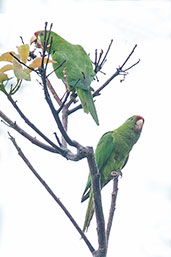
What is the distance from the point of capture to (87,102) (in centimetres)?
177

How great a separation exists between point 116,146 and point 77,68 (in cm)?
60

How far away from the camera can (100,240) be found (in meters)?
1.04

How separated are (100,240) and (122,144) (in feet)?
4.82

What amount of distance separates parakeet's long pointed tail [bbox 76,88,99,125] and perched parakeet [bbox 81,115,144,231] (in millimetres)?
526

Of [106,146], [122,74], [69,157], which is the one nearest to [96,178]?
[69,157]

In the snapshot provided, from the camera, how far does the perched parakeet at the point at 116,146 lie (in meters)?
2.28

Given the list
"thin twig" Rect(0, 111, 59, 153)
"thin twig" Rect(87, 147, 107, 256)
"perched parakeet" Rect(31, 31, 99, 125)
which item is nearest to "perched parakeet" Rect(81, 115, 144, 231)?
"perched parakeet" Rect(31, 31, 99, 125)

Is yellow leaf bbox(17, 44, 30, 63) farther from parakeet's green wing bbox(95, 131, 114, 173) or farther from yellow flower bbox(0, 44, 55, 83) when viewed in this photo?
parakeet's green wing bbox(95, 131, 114, 173)

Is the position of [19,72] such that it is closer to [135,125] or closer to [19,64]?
[19,64]

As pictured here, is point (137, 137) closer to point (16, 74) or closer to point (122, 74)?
point (122, 74)

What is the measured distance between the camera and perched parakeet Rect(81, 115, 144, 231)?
2.28 meters

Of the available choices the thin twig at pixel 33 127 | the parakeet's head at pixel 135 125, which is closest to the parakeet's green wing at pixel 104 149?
the parakeet's head at pixel 135 125

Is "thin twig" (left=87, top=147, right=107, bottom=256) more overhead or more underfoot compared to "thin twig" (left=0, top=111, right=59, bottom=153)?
more underfoot

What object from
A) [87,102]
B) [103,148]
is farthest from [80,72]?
[103,148]
